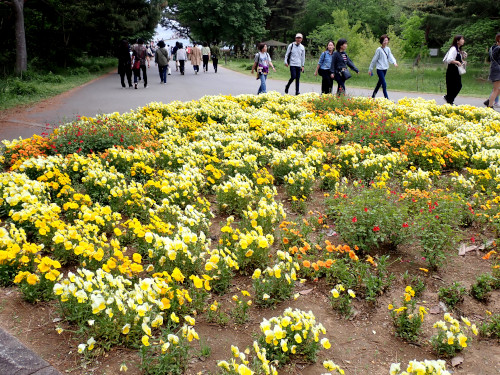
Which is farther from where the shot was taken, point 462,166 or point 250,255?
point 462,166

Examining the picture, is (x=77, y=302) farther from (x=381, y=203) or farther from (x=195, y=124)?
(x=195, y=124)

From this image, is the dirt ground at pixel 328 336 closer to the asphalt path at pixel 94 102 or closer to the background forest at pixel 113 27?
the asphalt path at pixel 94 102

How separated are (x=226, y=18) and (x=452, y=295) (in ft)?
161

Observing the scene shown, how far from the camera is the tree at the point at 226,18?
155 feet

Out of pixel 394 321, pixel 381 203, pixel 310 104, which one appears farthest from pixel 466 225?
pixel 310 104

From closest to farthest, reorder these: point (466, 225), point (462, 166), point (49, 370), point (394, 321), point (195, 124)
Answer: point (49, 370) < point (394, 321) < point (466, 225) < point (462, 166) < point (195, 124)

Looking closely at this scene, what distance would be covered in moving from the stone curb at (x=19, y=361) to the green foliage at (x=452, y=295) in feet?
9.19

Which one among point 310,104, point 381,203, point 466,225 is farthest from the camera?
point 310,104

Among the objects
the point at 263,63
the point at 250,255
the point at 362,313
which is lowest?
the point at 362,313

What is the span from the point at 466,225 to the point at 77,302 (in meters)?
3.92

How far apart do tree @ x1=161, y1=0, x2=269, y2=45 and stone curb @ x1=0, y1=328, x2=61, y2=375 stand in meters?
48.0

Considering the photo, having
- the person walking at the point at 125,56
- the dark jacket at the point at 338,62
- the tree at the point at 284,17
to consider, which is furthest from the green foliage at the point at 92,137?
the tree at the point at 284,17

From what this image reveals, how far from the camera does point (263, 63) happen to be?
1357cm

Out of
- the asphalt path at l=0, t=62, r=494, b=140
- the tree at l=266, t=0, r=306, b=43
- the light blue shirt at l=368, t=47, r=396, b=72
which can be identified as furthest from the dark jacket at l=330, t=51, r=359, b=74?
the tree at l=266, t=0, r=306, b=43
